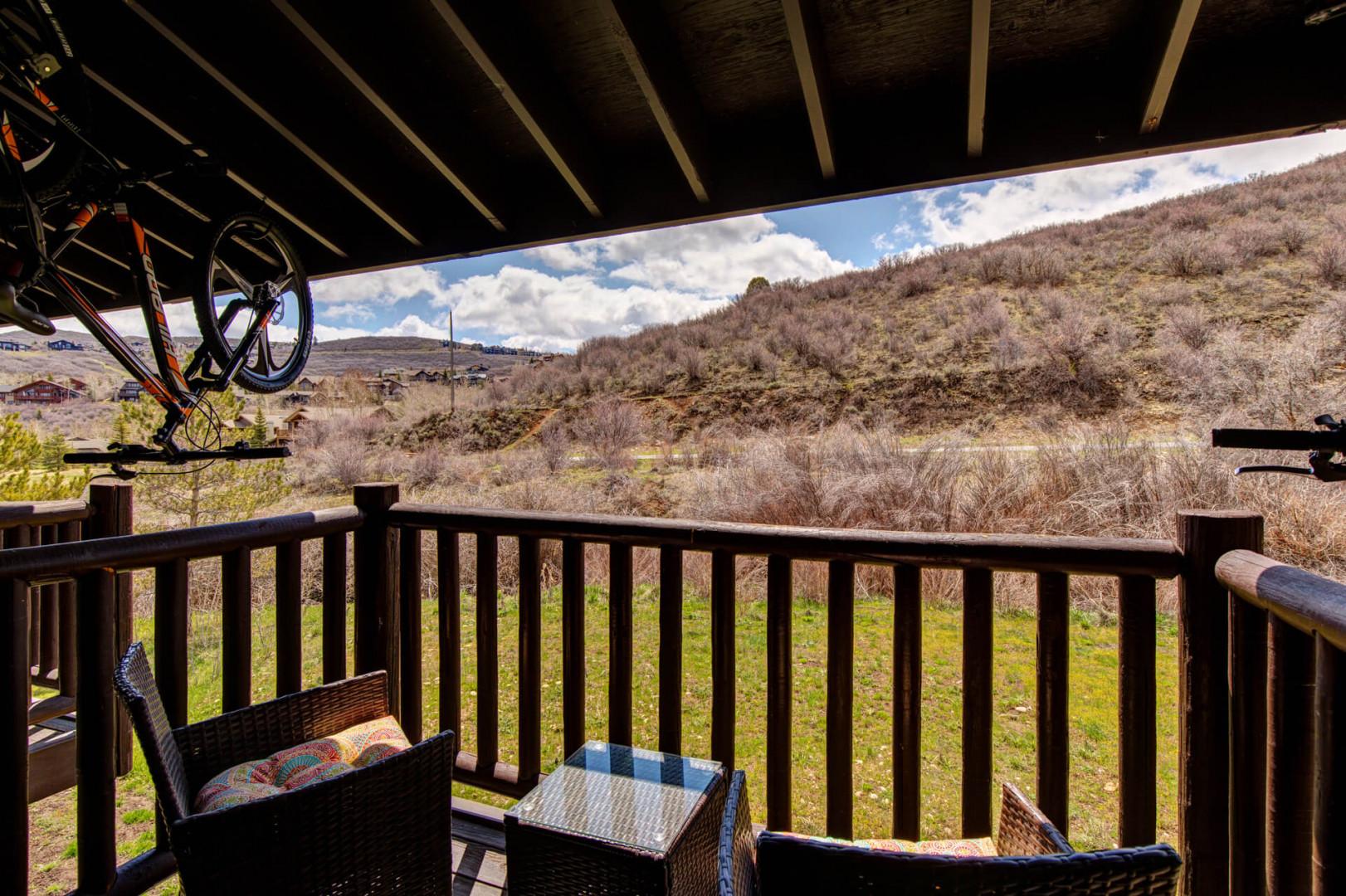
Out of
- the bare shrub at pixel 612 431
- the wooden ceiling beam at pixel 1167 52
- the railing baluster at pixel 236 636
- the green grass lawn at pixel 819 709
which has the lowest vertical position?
the green grass lawn at pixel 819 709

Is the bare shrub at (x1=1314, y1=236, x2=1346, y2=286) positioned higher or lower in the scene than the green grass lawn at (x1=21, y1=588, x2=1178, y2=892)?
higher

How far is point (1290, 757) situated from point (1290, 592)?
360 mm

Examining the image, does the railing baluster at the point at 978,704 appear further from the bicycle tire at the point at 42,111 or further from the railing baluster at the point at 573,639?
the bicycle tire at the point at 42,111

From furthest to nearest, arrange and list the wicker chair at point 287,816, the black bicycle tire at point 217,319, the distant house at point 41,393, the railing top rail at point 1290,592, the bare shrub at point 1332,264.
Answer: the bare shrub at point 1332,264, the distant house at point 41,393, the black bicycle tire at point 217,319, the wicker chair at point 287,816, the railing top rail at point 1290,592

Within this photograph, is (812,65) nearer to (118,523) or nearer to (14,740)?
(14,740)

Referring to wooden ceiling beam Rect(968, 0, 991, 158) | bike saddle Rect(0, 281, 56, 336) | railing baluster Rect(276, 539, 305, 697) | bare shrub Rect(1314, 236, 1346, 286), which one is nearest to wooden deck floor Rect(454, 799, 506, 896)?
railing baluster Rect(276, 539, 305, 697)

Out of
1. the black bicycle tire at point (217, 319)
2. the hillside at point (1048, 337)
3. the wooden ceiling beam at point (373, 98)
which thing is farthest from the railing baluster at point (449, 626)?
the hillside at point (1048, 337)

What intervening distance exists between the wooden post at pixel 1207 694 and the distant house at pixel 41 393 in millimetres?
13081

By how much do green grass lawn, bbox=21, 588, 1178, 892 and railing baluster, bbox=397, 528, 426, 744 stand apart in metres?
0.70

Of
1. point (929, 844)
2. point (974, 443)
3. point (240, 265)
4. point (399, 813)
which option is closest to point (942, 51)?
point (929, 844)

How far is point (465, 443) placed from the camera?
12.8 meters

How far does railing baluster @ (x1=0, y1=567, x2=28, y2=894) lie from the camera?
1.27 meters

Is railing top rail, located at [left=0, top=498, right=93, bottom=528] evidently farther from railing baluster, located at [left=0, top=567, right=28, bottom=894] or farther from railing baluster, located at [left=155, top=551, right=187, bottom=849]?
railing baluster, located at [left=0, top=567, right=28, bottom=894]

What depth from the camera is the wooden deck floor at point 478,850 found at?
1627mm
